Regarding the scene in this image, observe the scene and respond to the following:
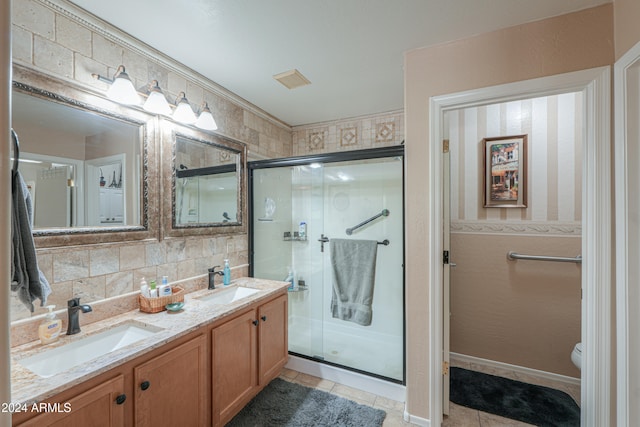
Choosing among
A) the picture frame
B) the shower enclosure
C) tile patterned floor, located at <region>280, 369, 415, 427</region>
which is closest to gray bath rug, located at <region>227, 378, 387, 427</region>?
tile patterned floor, located at <region>280, 369, 415, 427</region>

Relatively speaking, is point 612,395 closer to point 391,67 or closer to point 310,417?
point 310,417

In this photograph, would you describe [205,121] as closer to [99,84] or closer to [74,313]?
[99,84]

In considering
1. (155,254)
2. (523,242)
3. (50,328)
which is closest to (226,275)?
(155,254)

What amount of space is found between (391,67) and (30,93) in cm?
203

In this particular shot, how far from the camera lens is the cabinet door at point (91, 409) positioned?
36.5 inches

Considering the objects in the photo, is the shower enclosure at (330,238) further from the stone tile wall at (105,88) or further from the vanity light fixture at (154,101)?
the vanity light fixture at (154,101)

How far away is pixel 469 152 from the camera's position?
8.05 ft

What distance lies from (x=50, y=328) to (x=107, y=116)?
3.57 ft

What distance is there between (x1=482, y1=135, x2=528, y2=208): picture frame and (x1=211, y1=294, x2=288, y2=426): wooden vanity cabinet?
1986 millimetres

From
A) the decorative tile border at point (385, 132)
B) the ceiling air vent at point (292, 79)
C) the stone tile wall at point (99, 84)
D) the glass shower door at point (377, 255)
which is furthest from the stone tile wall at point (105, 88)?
the decorative tile border at point (385, 132)

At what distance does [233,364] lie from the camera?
1.68 m

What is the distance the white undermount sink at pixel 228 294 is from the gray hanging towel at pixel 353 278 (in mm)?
765

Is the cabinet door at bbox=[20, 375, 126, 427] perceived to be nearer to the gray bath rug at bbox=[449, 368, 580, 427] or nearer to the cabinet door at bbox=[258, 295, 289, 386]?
the cabinet door at bbox=[258, 295, 289, 386]

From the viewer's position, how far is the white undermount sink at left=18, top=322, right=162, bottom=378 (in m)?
1.17
